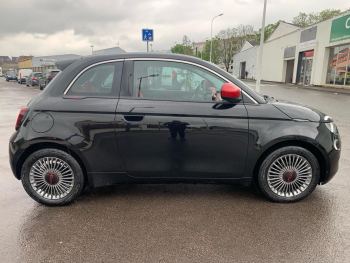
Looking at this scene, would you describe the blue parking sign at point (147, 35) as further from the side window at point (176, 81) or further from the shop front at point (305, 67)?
the shop front at point (305, 67)

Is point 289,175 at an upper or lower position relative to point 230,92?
lower

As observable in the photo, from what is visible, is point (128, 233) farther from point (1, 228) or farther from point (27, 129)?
point (27, 129)

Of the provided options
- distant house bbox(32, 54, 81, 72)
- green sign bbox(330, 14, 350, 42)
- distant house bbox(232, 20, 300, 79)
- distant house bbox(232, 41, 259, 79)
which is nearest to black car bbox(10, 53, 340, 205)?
distant house bbox(32, 54, 81, 72)

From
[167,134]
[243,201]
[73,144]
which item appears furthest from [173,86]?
[243,201]

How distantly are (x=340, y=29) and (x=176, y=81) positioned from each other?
25.3 meters

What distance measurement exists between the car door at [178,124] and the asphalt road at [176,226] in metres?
0.44

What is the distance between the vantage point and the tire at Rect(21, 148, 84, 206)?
11.9 feet

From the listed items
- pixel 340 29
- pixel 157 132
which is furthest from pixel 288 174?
pixel 340 29

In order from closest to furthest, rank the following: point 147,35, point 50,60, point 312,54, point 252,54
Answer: point 147,35 → point 50,60 → point 312,54 → point 252,54

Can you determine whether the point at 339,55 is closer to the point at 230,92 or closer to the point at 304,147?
the point at 304,147

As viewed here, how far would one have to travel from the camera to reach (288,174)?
376 centimetres

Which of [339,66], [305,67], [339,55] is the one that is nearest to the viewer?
[339,66]

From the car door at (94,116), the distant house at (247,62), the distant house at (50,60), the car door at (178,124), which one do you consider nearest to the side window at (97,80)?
the car door at (94,116)

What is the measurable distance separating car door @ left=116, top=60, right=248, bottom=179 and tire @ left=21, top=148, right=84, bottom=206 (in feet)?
2.05
